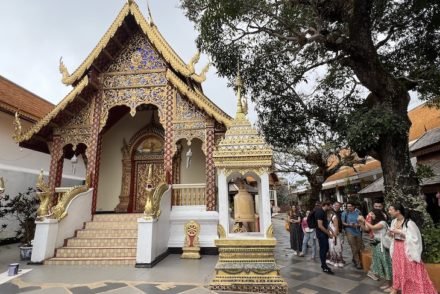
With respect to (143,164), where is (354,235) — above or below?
below

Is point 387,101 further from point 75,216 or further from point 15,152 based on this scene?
point 15,152

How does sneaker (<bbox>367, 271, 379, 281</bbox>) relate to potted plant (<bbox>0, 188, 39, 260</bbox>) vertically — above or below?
below

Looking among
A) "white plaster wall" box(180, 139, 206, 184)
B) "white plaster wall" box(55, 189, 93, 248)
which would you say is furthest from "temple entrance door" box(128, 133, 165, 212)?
"white plaster wall" box(55, 189, 93, 248)

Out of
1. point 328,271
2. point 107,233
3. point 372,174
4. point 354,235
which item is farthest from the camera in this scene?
point 372,174

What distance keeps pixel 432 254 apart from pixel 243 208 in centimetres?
282

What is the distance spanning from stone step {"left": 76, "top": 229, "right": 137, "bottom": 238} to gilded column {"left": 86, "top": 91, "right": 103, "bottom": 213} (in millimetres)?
861

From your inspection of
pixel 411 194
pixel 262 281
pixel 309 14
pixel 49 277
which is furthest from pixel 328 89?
pixel 49 277


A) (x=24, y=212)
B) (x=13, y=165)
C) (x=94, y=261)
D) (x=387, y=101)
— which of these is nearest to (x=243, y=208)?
(x=387, y=101)

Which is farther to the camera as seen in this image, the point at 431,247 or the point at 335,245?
the point at 335,245

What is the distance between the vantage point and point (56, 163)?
7547 millimetres

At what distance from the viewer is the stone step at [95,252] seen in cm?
580

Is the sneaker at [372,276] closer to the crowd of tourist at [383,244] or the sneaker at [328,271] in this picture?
the crowd of tourist at [383,244]

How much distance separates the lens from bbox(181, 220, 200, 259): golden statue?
6316mm

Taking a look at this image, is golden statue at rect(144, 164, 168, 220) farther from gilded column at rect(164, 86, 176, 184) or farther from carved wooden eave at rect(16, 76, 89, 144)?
carved wooden eave at rect(16, 76, 89, 144)
